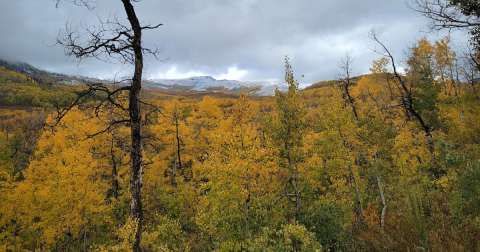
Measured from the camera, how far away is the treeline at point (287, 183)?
4676 mm

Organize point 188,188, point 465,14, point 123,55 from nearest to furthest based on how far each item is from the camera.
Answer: point 123,55 < point 465,14 < point 188,188

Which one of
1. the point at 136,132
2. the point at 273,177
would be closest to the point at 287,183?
the point at 273,177

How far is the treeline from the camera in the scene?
4676 mm

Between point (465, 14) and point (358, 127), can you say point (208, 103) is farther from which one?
point (465, 14)

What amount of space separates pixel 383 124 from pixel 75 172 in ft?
57.7

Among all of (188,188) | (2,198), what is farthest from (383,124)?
(2,198)

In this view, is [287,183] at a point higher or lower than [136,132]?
lower

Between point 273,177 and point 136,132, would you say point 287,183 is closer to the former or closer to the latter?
point 273,177

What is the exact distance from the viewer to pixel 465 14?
765 centimetres

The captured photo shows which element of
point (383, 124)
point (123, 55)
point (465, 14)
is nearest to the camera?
point (123, 55)

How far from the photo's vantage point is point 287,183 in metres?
14.2

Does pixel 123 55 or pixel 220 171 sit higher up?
Result: pixel 123 55

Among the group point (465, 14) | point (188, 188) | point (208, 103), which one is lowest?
point (188, 188)

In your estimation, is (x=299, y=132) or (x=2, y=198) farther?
(x=2, y=198)
